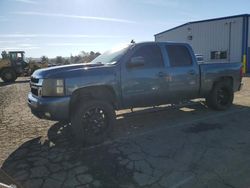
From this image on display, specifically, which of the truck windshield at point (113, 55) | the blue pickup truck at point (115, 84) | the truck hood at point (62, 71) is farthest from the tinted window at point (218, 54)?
the truck hood at point (62, 71)

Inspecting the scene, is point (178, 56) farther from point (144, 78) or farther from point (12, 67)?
point (12, 67)

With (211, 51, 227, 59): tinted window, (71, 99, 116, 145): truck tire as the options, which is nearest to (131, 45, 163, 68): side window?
(71, 99, 116, 145): truck tire

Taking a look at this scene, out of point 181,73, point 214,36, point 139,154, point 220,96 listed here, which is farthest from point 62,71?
point 214,36

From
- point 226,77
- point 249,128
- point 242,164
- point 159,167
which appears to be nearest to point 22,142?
point 159,167

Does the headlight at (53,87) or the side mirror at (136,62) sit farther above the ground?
the side mirror at (136,62)

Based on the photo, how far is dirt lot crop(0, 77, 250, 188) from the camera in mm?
3887

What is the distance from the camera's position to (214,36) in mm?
25562

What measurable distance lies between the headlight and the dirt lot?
3.47ft

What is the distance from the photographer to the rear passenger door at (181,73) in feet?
22.2

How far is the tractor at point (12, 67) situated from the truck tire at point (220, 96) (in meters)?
19.4

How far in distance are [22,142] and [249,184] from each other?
4.31 metres

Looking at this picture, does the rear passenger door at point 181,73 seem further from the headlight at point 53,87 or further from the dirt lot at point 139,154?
the headlight at point 53,87

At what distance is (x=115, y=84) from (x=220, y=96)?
13.2 ft

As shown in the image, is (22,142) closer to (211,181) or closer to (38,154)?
(38,154)
